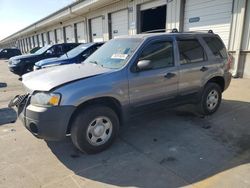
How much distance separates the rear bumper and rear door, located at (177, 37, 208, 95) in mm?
2333

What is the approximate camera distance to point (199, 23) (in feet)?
33.4

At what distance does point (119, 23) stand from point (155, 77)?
1272cm

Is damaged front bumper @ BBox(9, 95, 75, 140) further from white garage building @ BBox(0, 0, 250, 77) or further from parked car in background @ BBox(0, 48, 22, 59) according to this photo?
parked car in background @ BBox(0, 48, 22, 59)

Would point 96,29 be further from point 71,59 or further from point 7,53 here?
point 7,53

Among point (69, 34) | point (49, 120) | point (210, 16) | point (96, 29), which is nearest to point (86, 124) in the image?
point (49, 120)

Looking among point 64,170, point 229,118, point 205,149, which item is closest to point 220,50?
point 229,118

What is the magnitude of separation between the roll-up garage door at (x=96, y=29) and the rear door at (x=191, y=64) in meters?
14.3

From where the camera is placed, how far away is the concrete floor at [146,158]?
9.16 feet

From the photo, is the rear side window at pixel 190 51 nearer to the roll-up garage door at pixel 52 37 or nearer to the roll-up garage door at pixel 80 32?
the roll-up garage door at pixel 80 32

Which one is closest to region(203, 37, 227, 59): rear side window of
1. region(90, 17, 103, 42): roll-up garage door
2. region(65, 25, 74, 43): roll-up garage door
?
region(90, 17, 103, 42): roll-up garage door

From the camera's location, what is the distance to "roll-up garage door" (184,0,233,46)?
29.5 feet

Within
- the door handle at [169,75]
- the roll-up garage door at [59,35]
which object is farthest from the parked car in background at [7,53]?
the door handle at [169,75]

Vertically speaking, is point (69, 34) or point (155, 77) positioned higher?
point (69, 34)

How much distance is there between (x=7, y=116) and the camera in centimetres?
539
